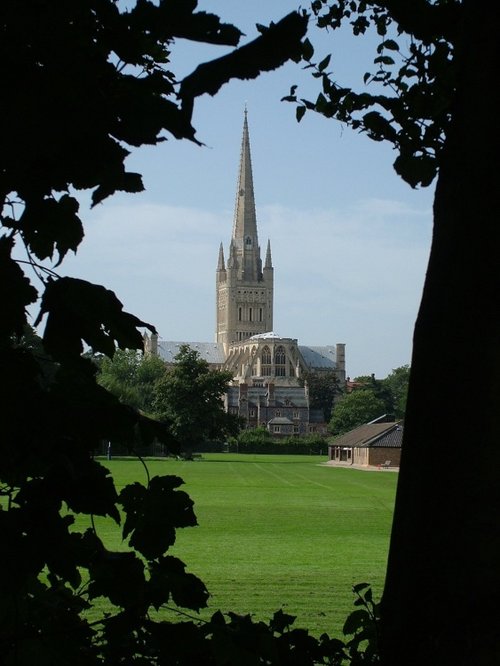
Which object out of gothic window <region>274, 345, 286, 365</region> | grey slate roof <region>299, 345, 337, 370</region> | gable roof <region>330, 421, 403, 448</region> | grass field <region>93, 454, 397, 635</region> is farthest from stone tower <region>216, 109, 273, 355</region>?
grass field <region>93, 454, 397, 635</region>

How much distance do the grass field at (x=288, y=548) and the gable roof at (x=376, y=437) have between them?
114 ft

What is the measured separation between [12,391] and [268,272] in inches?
7430

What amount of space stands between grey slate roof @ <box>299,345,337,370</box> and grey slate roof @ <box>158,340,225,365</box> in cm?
1406

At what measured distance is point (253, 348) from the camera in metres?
167

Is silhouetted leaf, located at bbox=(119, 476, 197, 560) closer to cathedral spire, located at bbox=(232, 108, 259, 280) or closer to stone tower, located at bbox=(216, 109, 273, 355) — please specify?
cathedral spire, located at bbox=(232, 108, 259, 280)

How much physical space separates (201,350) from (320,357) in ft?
66.2

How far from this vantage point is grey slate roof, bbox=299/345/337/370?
176750 mm

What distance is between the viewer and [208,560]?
16984 millimetres

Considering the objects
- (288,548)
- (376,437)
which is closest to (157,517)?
(288,548)

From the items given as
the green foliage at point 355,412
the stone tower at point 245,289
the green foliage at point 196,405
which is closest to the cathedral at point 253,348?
the stone tower at point 245,289

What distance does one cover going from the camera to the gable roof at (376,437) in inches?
2857

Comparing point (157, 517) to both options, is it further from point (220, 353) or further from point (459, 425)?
point (220, 353)

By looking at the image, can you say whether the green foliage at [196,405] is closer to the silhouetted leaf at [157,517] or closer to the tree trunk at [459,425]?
the silhouetted leaf at [157,517]

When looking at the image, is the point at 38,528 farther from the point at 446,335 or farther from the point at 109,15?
the point at 109,15
